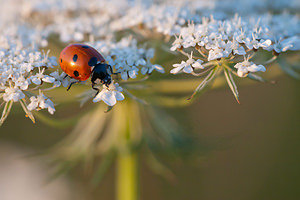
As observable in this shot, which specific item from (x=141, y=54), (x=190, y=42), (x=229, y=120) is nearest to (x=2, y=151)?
(x=229, y=120)

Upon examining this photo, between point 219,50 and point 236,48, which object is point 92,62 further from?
point 236,48

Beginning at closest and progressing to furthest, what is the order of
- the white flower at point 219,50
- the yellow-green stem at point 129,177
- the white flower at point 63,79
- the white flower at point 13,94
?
the white flower at point 13,94
the white flower at point 219,50
the white flower at point 63,79
the yellow-green stem at point 129,177

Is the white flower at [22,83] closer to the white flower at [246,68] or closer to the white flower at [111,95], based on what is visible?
the white flower at [111,95]

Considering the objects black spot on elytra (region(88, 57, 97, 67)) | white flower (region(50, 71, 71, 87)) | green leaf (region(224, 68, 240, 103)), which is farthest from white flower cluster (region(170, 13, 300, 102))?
white flower (region(50, 71, 71, 87))

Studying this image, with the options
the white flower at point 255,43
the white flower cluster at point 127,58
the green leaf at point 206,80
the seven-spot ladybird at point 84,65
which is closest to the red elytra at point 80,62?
the seven-spot ladybird at point 84,65

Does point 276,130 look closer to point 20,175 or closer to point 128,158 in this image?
point 128,158

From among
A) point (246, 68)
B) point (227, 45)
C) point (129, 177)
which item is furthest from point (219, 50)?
point (129, 177)
